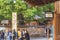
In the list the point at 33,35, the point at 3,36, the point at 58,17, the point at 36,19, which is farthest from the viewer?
the point at 36,19

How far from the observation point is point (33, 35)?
2298 centimetres

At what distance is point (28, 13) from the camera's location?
70.5 ft

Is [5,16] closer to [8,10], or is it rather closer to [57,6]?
[8,10]

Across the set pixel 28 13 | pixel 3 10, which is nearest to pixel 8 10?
pixel 3 10

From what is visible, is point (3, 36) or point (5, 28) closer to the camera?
point (3, 36)

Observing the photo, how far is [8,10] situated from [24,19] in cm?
323

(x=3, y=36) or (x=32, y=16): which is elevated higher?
(x=32, y=16)

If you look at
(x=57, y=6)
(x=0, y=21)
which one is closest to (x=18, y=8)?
(x=0, y=21)

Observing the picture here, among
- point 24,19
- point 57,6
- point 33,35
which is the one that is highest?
point 57,6

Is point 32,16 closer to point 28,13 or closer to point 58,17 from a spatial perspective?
point 28,13

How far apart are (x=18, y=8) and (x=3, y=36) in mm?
2948

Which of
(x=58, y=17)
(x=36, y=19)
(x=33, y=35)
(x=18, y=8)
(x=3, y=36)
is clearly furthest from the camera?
(x=36, y=19)

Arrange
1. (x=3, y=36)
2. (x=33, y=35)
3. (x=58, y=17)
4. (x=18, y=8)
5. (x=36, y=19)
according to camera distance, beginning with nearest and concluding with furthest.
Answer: (x=58, y=17) → (x=3, y=36) → (x=18, y=8) → (x=33, y=35) → (x=36, y=19)

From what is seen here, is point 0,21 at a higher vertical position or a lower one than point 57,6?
lower
